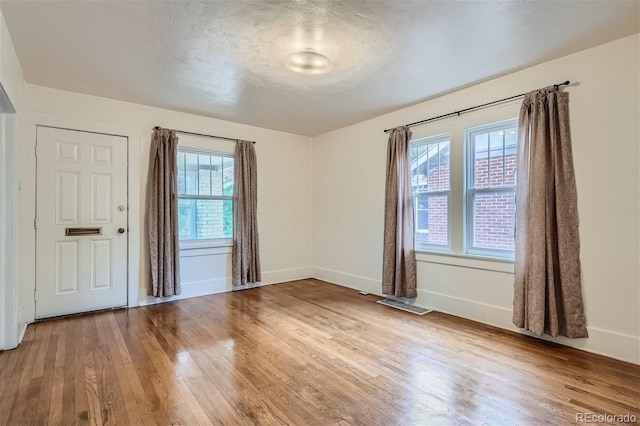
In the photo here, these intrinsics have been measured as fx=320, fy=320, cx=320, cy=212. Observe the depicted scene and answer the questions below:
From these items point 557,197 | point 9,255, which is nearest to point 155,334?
point 9,255

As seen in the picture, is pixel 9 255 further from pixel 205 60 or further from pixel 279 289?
pixel 279 289

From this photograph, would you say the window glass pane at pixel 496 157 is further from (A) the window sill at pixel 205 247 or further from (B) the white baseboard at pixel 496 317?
(A) the window sill at pixel 205 247

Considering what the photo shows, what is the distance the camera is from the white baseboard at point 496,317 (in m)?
2.51

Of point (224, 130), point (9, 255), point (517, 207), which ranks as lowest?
point (9, 255)

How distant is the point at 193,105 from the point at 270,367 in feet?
10.8

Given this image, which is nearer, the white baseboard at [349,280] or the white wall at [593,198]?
the white wall at [593,198]

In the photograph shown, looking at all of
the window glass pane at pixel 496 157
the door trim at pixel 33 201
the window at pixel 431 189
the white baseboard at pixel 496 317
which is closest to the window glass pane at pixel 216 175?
the door trim at pixel 33 201

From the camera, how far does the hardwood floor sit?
1.87m

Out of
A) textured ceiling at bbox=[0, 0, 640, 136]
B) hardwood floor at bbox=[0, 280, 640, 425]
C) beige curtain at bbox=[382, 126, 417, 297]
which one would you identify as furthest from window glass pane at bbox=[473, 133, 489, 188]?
hardwood floor at bbox=[0, 280, 640, 425]

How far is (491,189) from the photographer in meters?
3.38

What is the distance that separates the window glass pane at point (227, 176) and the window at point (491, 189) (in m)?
3.28

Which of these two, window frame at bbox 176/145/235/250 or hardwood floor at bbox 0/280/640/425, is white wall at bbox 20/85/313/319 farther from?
hardwood floor at bbox 0/280/640/425

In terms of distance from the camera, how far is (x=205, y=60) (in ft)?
9.37

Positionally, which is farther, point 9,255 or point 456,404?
point 9,255
